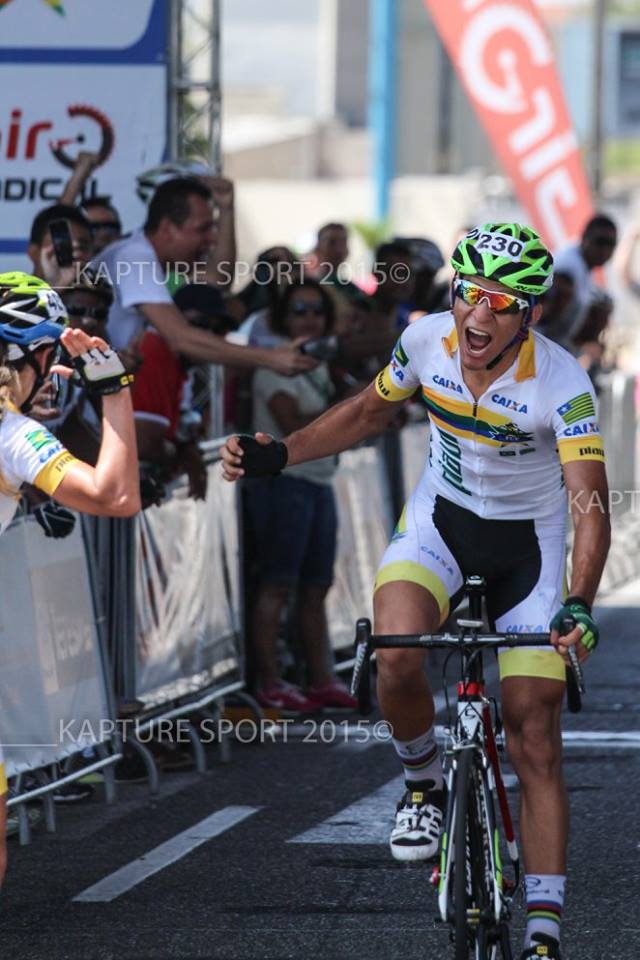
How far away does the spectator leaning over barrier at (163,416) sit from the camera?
361 inches

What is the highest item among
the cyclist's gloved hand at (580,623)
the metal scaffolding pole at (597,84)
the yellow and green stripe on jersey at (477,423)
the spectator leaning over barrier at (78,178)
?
the metal scaffolding pole at (597,84)

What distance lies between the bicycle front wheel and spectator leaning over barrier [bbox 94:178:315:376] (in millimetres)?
3776

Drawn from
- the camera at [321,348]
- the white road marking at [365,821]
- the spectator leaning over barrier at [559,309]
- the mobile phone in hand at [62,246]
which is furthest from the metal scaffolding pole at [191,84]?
the white road marking at [365,821]

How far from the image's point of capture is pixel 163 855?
753 centimetres

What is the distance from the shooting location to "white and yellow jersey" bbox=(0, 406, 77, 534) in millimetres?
5344

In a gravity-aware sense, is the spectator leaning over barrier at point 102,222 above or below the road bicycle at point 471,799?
above

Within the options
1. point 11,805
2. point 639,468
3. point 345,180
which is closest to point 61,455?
point 11,805

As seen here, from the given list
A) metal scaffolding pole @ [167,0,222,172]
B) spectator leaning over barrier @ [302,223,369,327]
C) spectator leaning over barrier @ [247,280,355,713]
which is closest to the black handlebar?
spectator leaning over barrier @ [247,280,355,713]

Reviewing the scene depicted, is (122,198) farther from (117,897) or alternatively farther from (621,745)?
(117,897)

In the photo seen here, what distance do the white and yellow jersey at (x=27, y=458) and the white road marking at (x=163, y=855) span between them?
2040mm

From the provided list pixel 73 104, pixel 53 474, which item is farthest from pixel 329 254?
pixel 53 474

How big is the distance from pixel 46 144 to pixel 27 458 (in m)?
6.40

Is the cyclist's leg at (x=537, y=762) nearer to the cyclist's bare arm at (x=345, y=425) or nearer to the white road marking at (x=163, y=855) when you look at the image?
the cyclist's bare arm at (x=345, y=425)

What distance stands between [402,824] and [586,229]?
1004 centimetres
